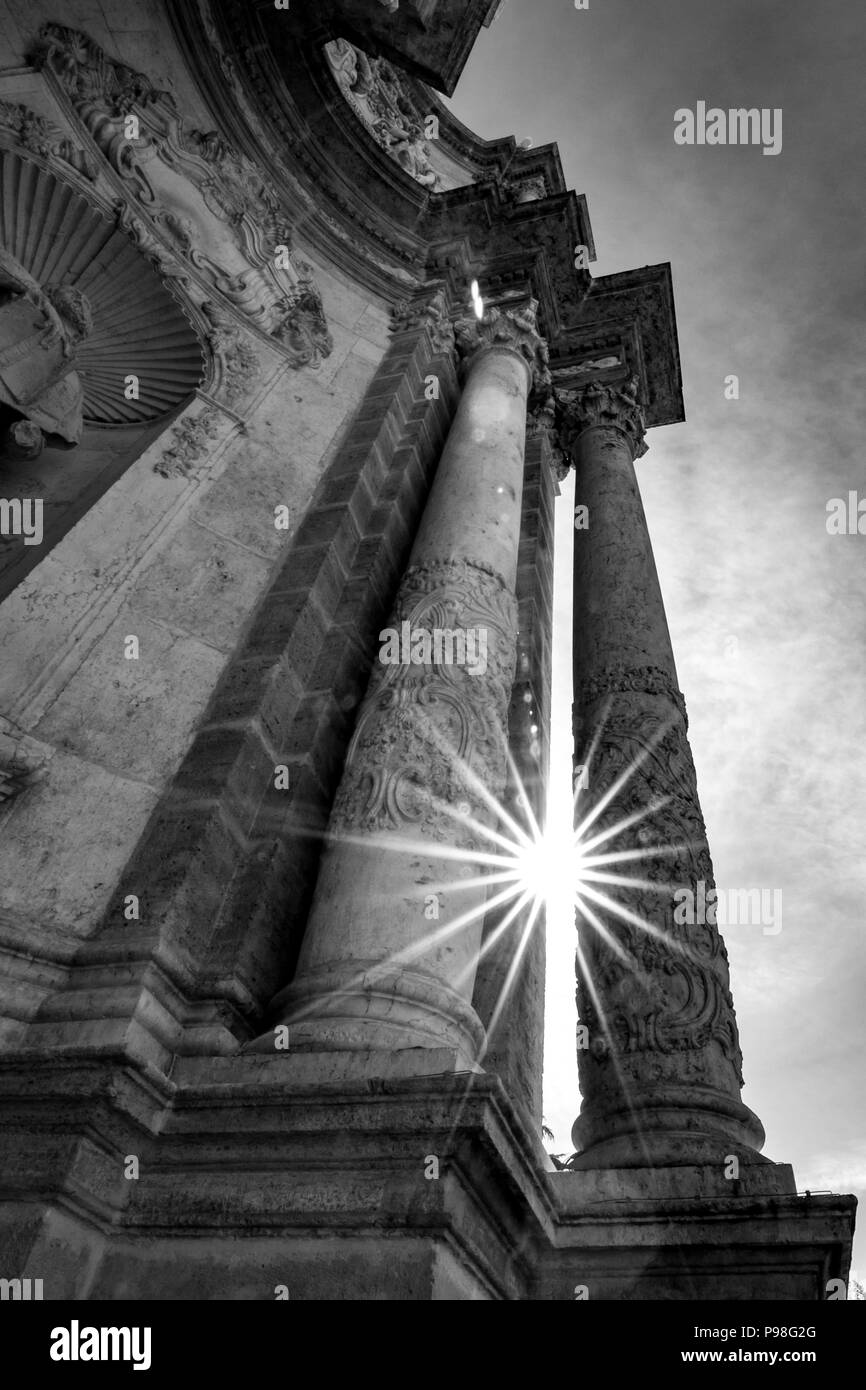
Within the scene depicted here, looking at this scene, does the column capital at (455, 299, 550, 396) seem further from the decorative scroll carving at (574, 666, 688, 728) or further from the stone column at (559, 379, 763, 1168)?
the decorative scroll carving at (574, 666, 688, 728)

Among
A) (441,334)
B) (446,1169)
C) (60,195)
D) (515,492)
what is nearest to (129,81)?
(60,195)

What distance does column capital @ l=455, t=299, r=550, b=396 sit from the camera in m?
10.6

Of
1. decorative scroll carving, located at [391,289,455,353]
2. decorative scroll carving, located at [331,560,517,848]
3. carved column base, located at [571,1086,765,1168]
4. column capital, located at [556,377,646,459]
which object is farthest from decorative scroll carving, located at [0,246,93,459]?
carved column base, located at [571,1086,765,1168]

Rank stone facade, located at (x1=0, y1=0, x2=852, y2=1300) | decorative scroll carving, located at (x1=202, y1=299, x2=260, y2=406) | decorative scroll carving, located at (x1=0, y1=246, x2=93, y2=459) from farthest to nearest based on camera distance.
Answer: decorative scroll carving, located at (x1=202, y1=299, x2=260, y2=406) < decorative scroll carving, located at (x1=0, y1=246, x2=93, y2=459) < stone facade, located at (x1=0, y1=0, x2=852, y2=1300)

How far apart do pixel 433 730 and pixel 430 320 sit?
6.88 metres

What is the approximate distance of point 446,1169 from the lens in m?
3.48

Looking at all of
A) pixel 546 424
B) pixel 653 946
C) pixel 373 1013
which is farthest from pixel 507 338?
pixel 373 1013

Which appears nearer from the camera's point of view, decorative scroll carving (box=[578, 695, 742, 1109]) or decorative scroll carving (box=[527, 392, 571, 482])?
decorative scroll carving (box=[578, 695, 742, 1109])

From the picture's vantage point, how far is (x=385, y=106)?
1480 centimetres

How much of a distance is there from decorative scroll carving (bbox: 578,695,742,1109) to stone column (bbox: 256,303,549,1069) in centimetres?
136

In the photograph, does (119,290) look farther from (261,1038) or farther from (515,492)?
(261,1038)

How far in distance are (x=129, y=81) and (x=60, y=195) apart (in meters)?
1.88

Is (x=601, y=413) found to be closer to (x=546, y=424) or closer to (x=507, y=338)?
(x=546, y=424)

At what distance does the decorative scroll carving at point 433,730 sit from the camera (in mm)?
5312
